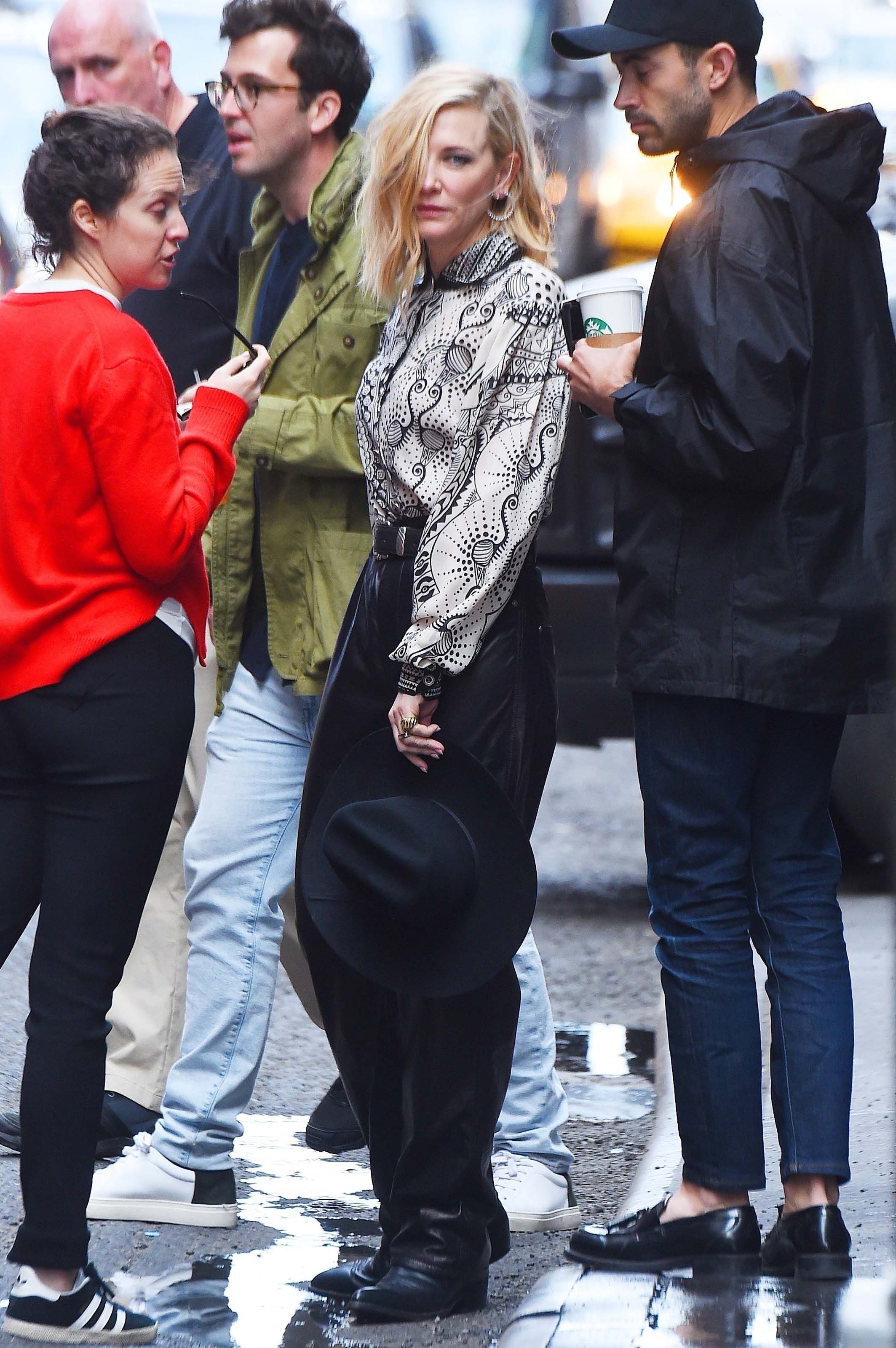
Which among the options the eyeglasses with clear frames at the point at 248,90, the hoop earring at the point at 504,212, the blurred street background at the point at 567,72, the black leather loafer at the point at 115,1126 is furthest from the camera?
the blurred street background at the point at 567,72

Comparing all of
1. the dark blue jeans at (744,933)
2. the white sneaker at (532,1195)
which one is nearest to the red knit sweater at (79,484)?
the dark blue jeans at (744,933)

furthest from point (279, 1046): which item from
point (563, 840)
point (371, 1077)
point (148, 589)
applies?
point (563, 840)

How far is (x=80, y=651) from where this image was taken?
2.91m

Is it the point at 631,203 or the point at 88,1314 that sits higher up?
the point at 631,203

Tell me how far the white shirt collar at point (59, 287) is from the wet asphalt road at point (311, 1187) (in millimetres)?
1587

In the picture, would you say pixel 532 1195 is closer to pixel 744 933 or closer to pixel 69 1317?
pixel 744 933

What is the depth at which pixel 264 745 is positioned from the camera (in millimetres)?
3732

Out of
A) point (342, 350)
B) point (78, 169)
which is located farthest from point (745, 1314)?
point (78, 169)

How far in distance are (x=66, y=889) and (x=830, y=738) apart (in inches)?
48.9

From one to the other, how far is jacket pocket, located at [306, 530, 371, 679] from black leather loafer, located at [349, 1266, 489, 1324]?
3.67 ft

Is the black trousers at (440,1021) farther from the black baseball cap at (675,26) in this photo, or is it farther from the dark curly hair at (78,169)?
the black baseball cap at (675,26)

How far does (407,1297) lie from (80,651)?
3.68 ft

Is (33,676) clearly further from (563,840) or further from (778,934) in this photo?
(563,840)

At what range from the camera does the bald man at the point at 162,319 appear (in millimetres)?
4125
